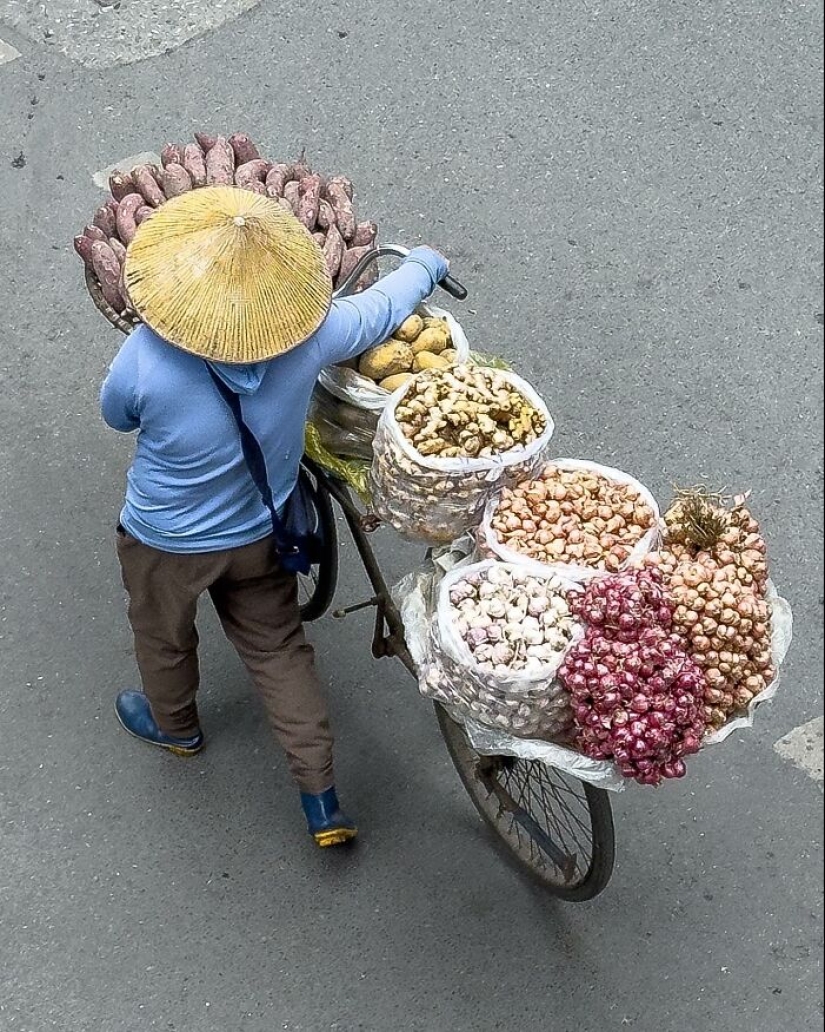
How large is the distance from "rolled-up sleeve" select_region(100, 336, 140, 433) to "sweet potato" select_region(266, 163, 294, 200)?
2.39 ft

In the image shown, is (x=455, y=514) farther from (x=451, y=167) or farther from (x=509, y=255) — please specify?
(x=451, y=167)

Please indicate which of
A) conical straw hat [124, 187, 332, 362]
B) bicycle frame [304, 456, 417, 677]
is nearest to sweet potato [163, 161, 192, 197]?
conical straw hat [124, 187, 332, 362]

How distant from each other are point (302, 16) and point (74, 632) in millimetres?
3122

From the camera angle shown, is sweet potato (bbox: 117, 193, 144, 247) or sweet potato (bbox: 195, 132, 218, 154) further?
sweet potato (bbox: 195, 132, 218, 154)

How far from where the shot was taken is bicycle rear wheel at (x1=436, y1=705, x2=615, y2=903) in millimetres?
3094

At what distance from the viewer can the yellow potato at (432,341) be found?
2.65 meters

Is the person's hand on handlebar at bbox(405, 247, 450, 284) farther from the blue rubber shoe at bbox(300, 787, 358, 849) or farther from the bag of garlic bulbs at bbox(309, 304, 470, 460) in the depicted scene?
the blue rubber shoe at bbox(300, 787, 358, 849)

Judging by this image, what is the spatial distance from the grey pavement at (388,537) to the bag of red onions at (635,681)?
3.99 ft

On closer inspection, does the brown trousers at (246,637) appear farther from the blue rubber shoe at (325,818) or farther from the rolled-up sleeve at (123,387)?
the rolled-up sleeve at (123,387)

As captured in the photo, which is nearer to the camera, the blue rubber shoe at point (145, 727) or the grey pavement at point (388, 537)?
the grey pavement at point (388, 537)

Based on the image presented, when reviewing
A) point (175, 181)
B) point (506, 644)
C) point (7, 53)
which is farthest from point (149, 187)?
point (7, 53)

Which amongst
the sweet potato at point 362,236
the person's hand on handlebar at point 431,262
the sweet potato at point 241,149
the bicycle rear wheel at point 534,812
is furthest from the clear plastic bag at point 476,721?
the sweet potato at point 241,149

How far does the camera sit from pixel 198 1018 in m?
3.04

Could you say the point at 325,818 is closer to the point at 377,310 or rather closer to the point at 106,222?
the point at 377,310
